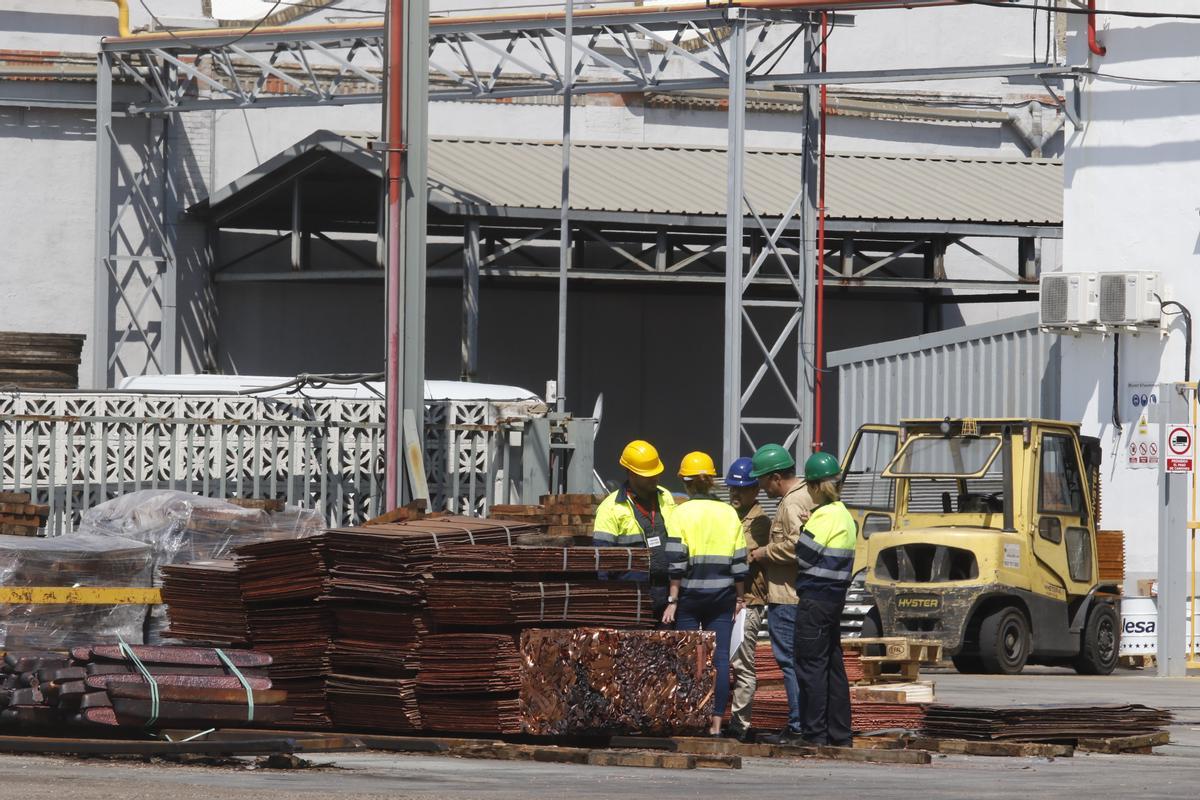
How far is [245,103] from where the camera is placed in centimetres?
2767

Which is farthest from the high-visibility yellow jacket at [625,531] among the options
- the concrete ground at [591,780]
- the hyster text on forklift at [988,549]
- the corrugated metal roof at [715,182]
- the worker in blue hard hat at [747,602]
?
the corrugated metal roof at [715,182]

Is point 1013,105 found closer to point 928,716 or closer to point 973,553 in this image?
point 973,553

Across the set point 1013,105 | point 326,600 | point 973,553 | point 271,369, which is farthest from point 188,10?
point 326,600

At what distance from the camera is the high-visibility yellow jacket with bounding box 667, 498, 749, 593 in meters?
11.2

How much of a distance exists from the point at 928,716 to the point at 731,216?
11.2m

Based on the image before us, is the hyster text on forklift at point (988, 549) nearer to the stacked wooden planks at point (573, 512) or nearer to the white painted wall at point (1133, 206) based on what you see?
the stacked wooden planks at point (573, 512)

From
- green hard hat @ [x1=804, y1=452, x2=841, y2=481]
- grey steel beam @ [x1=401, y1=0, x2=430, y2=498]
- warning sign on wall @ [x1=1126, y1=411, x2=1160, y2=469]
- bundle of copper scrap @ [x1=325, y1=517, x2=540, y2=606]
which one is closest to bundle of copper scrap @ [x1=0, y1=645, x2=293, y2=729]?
bundle of copper scrap @ [x1=325, y1=517, x2=540, y2=606]

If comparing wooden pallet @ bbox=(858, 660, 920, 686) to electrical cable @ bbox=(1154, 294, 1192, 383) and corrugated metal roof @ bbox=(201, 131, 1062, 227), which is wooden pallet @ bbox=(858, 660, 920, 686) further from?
corrugated metal roof @ bbox=(201, 131, 1062, 227)

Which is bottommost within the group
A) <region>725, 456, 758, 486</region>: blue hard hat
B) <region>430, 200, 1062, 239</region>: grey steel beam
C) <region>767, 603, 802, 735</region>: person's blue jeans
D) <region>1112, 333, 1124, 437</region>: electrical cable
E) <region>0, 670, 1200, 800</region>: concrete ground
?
<region>0, 670, 1200, 800</region>: concrete ground

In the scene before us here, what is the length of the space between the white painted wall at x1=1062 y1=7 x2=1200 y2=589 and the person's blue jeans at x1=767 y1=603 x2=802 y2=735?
1070cm

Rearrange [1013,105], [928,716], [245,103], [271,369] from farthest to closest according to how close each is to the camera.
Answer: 1. [1013,105]
2. [271,369]
3. [245,103]
4. [928,716]

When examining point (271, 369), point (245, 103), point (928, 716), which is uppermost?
point (245, 103)

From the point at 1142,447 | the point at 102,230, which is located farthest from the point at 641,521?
the point at 102,230

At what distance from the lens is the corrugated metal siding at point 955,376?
22422 mm
